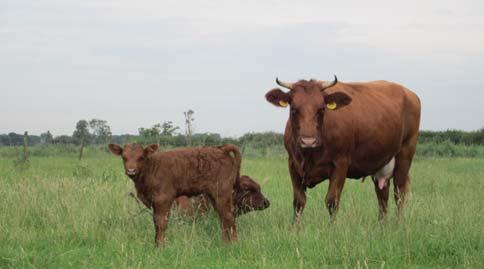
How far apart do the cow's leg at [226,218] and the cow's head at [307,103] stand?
4.05 feet

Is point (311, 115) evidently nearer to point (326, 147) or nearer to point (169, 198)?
point (326, 147)

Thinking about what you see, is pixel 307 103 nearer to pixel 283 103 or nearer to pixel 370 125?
pixel 283 103

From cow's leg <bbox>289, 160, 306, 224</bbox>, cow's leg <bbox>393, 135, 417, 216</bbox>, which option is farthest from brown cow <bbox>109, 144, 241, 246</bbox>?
cow's leg <bbox>393, 135, 417, 216</bbox>

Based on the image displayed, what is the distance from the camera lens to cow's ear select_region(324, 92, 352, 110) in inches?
336

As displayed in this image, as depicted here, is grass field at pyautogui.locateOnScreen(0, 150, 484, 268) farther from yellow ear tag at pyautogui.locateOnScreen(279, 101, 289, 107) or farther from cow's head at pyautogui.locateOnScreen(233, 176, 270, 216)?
yellow ear tag at pyautogui.locateOnScreen(279, 101, 289, 107)

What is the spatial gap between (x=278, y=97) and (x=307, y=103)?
0.58m

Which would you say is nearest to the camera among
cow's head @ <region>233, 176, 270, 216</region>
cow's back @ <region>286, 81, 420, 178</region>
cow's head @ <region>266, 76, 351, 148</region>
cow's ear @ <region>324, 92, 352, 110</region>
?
cow's head @ <region>266, 76, 351, 148</region>

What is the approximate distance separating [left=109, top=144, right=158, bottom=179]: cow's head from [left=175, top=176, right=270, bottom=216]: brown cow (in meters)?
1.48

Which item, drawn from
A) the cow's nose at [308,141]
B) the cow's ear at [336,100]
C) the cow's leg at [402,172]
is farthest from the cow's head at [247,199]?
the cow's leg at [402,172]

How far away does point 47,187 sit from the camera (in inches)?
434

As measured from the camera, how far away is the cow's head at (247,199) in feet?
30.1

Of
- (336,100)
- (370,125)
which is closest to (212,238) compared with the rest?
(336,100)

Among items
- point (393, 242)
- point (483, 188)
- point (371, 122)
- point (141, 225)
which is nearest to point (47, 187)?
point (141, 225)

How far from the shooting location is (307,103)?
820cm
